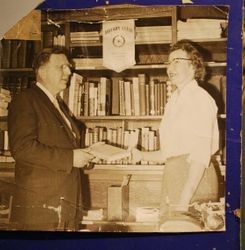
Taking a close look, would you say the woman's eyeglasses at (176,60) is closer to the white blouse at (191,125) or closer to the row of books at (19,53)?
the white blouse at (191,125)

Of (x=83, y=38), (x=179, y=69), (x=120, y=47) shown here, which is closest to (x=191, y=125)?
(x=179, y=69)

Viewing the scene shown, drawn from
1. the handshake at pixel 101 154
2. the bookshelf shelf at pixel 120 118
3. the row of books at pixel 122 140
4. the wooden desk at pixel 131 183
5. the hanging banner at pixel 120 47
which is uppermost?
the hanging banner at pixel 120 47

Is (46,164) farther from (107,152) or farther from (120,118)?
(120,118)

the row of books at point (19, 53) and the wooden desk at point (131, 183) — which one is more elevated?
the row of books at point (19, 53)

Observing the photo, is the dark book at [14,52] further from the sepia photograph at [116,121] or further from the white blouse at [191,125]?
the white blouse at [191,125]

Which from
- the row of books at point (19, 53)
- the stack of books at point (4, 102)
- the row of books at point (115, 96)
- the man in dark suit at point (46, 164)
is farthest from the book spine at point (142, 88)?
the stack of books at point (4, 102)

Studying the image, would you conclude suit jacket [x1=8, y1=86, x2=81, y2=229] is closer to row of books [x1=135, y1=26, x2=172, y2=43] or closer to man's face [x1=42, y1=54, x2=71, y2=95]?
man's face [x1=42, y1=54, x2=71, y2=95]

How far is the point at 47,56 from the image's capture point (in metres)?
1.81

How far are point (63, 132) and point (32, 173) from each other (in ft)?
0.80

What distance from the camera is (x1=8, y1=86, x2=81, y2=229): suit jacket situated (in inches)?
69.8

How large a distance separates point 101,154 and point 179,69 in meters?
0.54

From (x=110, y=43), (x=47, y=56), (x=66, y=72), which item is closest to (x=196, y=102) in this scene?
(x=110, y=43)

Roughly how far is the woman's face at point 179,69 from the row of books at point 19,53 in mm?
644

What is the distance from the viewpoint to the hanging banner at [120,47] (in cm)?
178
